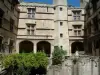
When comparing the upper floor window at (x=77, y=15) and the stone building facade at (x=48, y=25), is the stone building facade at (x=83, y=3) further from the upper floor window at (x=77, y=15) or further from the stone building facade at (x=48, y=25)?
the stone building facade at (x=48, y=25)

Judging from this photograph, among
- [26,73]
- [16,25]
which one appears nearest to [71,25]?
[16,25]

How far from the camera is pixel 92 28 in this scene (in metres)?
23.3

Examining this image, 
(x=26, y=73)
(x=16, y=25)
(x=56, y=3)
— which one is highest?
(x=56, y=3)

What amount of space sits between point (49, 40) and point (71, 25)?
13.9 feet

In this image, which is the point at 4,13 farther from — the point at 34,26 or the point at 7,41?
the point at 34,26

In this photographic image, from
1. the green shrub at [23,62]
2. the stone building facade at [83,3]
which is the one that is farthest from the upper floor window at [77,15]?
the green shrub at [23,62]

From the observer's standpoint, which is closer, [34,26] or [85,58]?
[85,58]

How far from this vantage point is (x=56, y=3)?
26422mm

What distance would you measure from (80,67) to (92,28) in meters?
8.33

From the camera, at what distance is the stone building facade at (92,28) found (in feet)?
70.5

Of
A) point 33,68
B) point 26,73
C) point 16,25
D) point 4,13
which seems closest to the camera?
point 26,73

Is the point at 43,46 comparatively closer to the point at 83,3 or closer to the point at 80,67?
the point at 83,3

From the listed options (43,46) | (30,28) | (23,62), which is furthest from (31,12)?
(23,62)

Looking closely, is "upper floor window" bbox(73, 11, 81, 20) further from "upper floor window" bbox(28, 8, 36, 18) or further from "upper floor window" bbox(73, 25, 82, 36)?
"upper floor window" bbox(28, 8, 36, 18)
